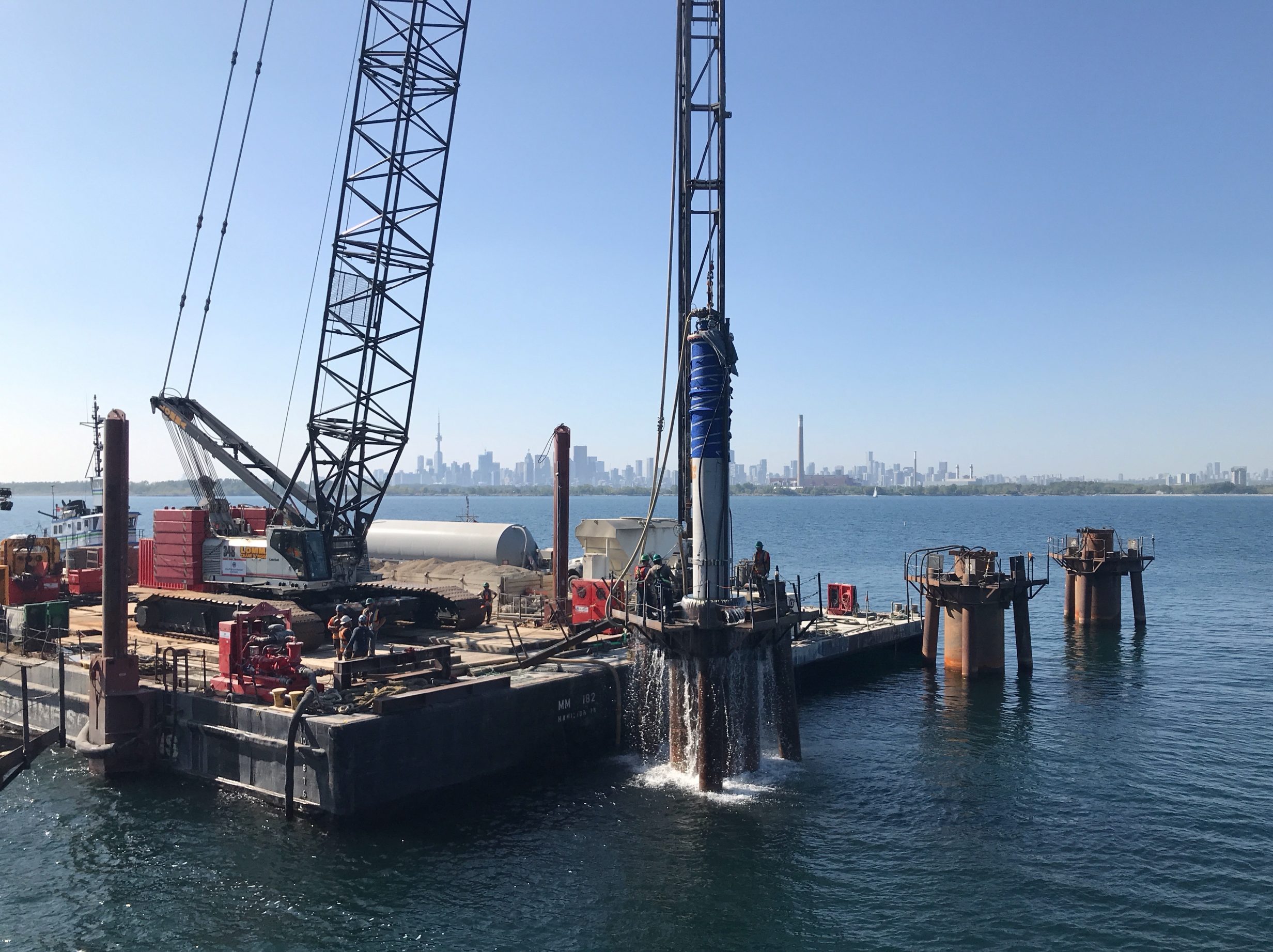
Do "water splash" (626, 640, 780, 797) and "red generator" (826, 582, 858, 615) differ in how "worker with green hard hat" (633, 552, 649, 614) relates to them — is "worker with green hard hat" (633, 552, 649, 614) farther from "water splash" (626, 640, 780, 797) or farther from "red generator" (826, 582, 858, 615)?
"red generator" (826, 582, 858, 615)

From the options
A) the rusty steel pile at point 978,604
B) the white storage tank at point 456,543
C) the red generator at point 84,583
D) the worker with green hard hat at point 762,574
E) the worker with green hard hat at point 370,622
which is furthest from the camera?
the white storage tank at point 456,543

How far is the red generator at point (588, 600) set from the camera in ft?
118

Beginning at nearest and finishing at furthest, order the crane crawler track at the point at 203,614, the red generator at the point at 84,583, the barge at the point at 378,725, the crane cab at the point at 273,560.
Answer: the barge at the point at 378,725
the crane crawler track at the point at 203,614
the crane cab at the point at 273,560
the red generator at the point at 84,583

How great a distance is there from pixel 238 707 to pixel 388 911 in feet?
27.2

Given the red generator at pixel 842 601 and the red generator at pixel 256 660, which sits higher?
the red generator at pixel 256 660

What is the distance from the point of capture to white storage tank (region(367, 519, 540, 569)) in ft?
196

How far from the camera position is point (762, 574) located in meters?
26.0

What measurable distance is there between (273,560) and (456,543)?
85.6 feet

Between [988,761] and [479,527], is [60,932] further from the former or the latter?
[479,527]

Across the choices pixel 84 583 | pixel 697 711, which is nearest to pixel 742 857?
pixel 697 711

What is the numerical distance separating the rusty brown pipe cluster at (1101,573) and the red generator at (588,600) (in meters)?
29.1

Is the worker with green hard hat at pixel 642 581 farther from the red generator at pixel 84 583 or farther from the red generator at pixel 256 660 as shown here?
the red generator at pixel 84 583

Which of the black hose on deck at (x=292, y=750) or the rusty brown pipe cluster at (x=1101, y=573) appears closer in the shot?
the black hose on deck at (x=292, y=750)

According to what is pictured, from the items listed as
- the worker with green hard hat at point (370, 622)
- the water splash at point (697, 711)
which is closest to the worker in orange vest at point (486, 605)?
the worker with green hard hat at point (370, 622)
